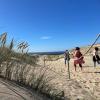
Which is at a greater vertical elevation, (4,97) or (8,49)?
(8,49)

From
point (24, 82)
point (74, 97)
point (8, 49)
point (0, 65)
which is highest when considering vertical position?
point (8, 49)

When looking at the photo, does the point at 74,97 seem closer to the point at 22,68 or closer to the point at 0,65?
the point at 22,68

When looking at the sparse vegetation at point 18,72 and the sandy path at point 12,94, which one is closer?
the sandy path at point 12,94

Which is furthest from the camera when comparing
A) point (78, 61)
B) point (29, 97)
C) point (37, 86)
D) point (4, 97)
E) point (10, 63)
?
point (78, 61)

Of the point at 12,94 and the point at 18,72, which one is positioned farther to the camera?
the point at 18,72

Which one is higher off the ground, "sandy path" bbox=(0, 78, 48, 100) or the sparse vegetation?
the sparse vegetation

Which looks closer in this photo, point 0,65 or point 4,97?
point 4,97

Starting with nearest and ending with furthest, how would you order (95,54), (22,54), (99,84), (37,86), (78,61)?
(37,86) → (22,54) → (99,84) → (78,61) → (95,54)

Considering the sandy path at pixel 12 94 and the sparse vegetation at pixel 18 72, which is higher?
the sparse vegetation at pixel 18 72

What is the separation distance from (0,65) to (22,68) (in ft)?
1.99

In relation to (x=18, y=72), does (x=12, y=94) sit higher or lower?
lower

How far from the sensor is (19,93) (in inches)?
191

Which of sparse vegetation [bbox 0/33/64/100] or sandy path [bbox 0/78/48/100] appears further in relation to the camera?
sparse vegetation [bbox 0/33/64/100]

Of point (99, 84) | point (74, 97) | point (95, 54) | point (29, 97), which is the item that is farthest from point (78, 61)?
point (29, 97)
